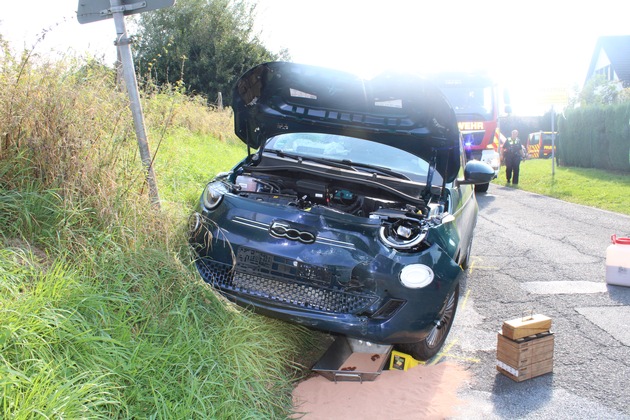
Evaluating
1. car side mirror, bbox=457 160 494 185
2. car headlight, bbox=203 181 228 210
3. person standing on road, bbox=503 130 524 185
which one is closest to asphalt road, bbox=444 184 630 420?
car side mirror, bbox=457 160 494 185

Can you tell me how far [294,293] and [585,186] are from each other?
1350 centimetres

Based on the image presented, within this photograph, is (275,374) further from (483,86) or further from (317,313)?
(483,86)

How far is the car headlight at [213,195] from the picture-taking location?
3799 millimetres

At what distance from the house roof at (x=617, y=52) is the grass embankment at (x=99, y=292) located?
3445 centimetres

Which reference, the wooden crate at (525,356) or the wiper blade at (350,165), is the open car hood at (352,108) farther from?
the wooden crate at (525,356)

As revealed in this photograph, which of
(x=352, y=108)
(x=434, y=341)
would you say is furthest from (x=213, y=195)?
(x=434, y=341)

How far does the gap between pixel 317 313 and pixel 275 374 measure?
484mm

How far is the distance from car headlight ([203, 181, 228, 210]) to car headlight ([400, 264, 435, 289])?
1.47 meters

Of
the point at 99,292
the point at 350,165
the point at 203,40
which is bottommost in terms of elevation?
the point at 99,292

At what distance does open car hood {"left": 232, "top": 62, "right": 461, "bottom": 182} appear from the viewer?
156 inches

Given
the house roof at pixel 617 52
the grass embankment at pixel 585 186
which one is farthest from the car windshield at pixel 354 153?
the house roof at pixel 617 52

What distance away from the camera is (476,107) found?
12711 millimetres

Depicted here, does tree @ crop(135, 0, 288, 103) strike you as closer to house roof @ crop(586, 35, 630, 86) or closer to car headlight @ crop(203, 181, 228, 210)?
car headlight @ crop(203, 181, 228, 210)

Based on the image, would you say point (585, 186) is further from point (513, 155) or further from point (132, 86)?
point (132, 86)
